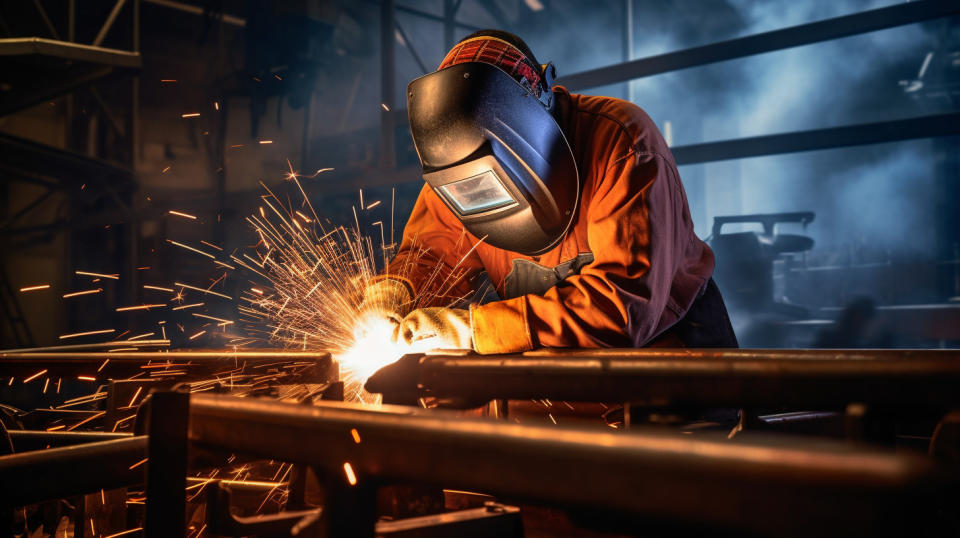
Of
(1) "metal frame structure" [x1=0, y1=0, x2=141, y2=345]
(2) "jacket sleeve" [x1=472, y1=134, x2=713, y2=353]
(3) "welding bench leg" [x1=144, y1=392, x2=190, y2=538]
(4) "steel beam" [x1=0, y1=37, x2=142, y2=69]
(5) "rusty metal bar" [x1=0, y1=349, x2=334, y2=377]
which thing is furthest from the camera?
(1) "metal frame structure" [x1=0, y1=0, x2=141, y2=345]

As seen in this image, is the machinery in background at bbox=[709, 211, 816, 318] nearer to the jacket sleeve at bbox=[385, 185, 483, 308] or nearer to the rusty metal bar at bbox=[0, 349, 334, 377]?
the jacket sleeve at bbox=[385, 185, 483, 308]

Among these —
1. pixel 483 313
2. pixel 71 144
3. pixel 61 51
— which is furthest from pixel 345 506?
pixel 71 144

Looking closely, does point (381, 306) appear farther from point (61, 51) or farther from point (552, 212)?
point (61, 51)

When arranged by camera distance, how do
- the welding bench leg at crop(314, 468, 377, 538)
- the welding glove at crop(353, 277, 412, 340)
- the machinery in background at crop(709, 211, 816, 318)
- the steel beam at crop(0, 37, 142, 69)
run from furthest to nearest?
the machinery in background at crop(709, 211, 816, 318), the steel beam at crop(0, 37, 142, 69), the welding glove at crop(353, 277, 412, 340), the welding bench leg at crop(314, 468, 377, 538)

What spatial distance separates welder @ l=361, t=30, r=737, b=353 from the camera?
166 centimetres

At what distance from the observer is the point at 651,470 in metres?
0.50

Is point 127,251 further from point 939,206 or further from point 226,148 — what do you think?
point 939,206

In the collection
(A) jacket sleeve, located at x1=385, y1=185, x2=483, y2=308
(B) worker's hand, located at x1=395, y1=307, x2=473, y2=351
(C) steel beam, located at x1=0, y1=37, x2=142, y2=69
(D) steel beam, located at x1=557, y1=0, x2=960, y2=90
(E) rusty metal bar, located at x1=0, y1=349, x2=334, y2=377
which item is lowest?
(E) rusty metal bar, located at x1=0, y1=349, x2=334, y2=377

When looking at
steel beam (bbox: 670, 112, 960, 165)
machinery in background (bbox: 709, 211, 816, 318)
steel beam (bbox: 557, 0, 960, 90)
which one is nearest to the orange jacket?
steel beam (bbox: 670, 112, 960, 165)

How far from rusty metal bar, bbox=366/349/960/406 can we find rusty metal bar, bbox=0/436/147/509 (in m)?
0.41

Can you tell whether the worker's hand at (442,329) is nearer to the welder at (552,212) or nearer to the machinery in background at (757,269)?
the welder at (552,212)

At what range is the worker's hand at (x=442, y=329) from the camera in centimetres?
173

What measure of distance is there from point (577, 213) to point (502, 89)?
457 mm

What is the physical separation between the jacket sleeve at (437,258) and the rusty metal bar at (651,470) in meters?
1.64
